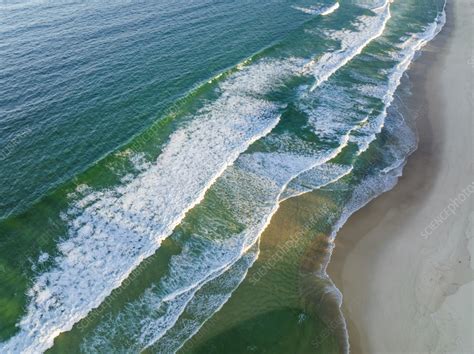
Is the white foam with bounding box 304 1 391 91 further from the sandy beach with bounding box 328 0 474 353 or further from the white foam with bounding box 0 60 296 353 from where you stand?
the sandy beach with bounding box 328 0 474 353

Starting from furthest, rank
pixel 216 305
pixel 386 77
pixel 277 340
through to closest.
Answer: pixel 386 77 → pixel 216 305 → pixel 277 340

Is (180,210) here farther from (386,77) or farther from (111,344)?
(386,77)

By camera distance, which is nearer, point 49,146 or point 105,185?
point 105,185

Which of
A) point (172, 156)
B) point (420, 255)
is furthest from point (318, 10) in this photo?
point (420, 255)

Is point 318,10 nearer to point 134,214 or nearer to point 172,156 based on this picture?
point 172,156

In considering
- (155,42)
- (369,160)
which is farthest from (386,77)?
(155,42)

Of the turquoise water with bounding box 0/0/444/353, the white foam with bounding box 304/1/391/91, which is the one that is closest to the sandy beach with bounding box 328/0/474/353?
the turquoise water with bounding box 0/0/444/353
